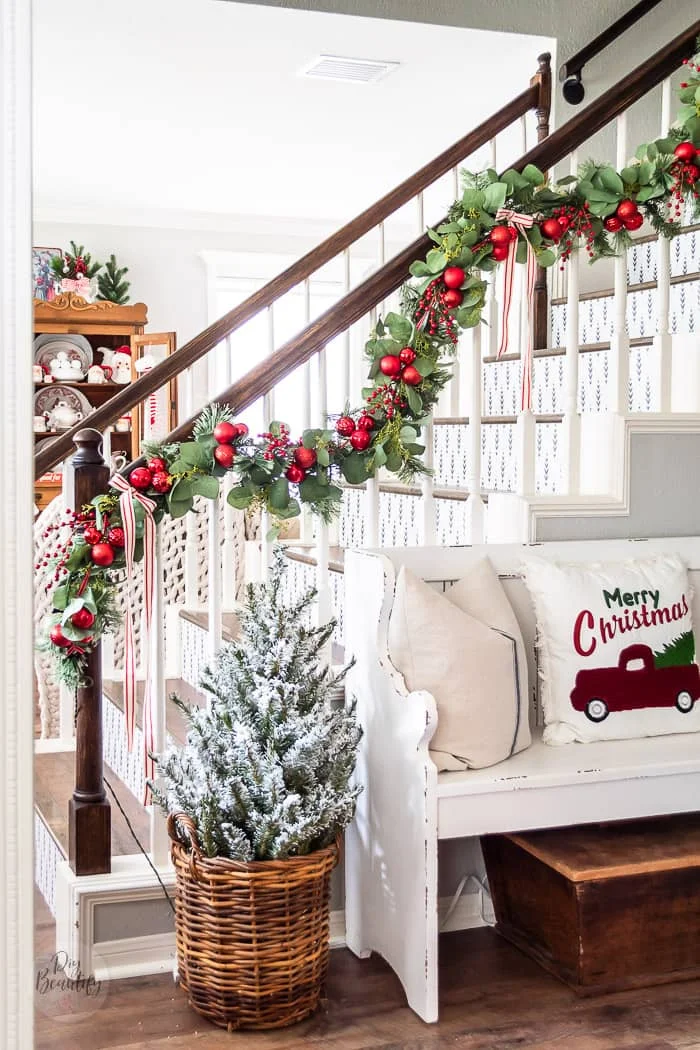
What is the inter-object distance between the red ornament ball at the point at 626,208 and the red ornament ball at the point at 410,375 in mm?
622

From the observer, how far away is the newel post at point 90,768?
Result: 2.34 m

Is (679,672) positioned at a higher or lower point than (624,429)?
lower

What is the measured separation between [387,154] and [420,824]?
494cm

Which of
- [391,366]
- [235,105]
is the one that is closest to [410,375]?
[391,366]

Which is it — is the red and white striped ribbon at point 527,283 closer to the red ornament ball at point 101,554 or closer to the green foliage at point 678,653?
the green foliage at point 678,653

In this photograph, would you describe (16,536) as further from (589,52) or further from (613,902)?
(589,52)

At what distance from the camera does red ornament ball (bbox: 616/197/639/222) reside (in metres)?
2.60

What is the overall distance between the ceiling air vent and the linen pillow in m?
3.20

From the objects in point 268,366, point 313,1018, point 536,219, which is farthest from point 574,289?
point 313,1018

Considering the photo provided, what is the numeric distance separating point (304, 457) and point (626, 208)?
953 millimetres

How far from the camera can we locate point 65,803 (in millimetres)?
2824

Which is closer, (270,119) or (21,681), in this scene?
(21,681)

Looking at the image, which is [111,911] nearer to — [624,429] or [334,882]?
[334,882]

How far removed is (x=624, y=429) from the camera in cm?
269
